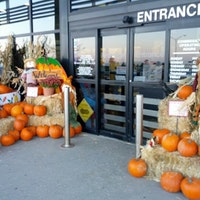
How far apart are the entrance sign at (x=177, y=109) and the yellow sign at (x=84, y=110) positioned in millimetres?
2222

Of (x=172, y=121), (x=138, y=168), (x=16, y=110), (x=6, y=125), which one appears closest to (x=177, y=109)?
(x=172, y=121)

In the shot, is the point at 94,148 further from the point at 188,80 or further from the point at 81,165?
the point at 188,80

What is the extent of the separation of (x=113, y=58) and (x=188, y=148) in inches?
94.7

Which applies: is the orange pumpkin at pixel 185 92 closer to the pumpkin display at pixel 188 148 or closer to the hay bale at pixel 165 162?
the pumpkin display at pixel 188 148

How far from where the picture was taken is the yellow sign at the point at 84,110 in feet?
17.5

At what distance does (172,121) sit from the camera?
132 inches

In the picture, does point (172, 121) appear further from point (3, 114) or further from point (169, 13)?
point (3, 114)

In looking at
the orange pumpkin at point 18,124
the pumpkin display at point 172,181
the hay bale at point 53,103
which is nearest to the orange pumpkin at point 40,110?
the hay bale at point 53,103

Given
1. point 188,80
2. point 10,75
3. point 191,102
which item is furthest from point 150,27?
point 10,75

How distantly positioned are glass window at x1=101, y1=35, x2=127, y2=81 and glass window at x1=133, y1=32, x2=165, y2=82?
0.88 ft

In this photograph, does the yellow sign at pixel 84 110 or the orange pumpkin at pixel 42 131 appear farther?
the yellow sign at pixel 84 110

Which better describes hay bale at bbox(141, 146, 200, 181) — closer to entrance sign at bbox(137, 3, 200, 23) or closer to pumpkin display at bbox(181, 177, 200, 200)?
pumpkin display at bbox(181, 177, 200, 200)

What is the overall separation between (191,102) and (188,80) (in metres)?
0.50

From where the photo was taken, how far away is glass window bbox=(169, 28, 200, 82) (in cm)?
374
